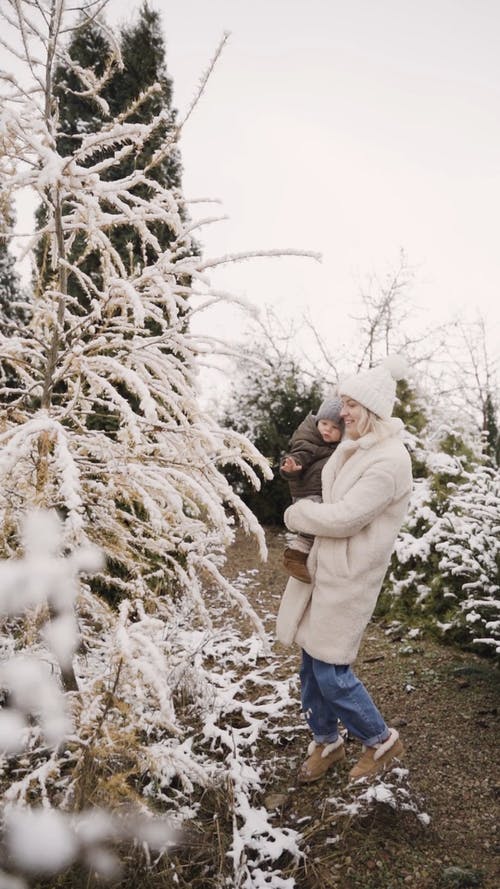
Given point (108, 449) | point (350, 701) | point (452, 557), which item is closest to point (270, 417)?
point (452, 557)

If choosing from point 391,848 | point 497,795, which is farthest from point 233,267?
point 497,795

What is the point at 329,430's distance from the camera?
2.54m

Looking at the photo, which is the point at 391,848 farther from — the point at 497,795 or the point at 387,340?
the point at 387,340

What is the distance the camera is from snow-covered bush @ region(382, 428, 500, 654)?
11.7 ft

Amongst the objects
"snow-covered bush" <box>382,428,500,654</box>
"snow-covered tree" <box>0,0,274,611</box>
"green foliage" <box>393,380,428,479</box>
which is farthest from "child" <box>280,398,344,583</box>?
"green foliage" <box>393,380,428,479</box>

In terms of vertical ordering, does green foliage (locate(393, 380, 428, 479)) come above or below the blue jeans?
above

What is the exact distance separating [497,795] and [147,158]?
Answer: 6680 mm

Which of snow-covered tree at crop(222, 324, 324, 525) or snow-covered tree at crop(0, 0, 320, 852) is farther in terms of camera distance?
snow-covered tree at crop(222, 324, 324, 525)

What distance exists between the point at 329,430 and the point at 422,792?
1.78 metres

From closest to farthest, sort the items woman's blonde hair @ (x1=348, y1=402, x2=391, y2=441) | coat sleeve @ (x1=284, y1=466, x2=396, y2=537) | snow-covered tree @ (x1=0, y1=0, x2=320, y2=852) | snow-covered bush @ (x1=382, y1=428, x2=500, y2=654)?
snow-covered tree @ (x1=0, y1=0, x2=320, y2=852), coat sleeve @ (x1=284, y1=466, x2=396, y2=537), woman's blonde hair @ (x1=348, y1=402, x2=391, y2=441), snow-covered bush @ (x1=382, y1=428, x2=500, y2=654)

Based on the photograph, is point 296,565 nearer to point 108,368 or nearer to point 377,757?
point 377,757

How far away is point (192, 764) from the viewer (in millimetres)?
1778

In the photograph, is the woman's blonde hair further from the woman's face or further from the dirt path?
the dirt path

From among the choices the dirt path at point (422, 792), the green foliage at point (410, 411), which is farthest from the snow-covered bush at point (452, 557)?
the green foliage at point (410, 411)
